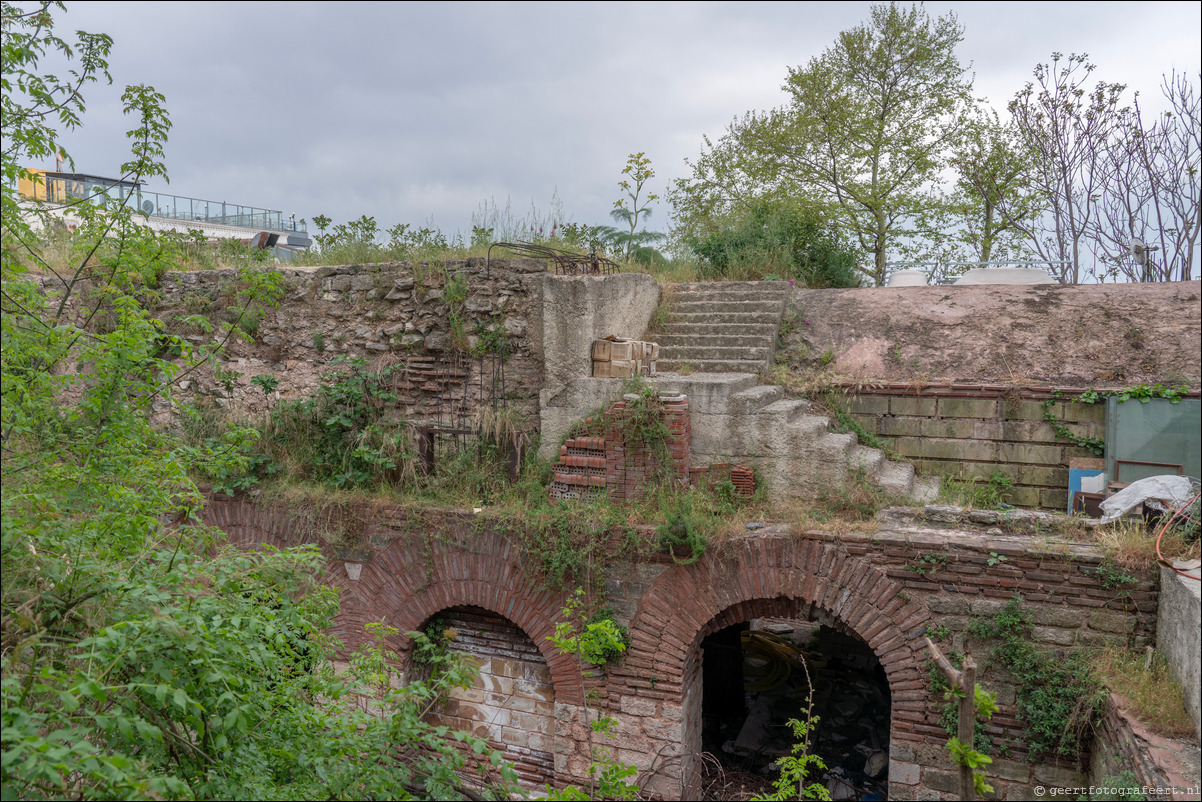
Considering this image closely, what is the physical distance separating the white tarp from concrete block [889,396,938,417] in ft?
5.08

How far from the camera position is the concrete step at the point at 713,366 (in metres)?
6.84

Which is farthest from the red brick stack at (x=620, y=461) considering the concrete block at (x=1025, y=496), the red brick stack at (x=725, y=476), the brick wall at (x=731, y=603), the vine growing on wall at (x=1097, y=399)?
the vine growing on wall at (x=1097, y=399)

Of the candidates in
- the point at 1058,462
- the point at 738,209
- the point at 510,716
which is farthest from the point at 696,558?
the point at 738,209

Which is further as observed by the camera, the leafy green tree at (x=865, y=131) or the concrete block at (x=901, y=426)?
the leafy green tree at (x=865, y=131)

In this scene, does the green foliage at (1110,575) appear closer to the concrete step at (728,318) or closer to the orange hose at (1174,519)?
the orange hose at (1174,519)

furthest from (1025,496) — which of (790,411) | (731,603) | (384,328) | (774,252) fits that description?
(384,328)

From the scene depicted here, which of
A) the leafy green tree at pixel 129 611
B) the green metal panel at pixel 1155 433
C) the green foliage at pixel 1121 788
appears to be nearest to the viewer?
the leafy green tree at pixel 129 611

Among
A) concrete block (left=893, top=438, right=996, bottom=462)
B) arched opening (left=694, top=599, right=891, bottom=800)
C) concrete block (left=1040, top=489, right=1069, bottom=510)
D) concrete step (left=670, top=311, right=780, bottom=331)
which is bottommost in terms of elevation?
arched opening (left=694, top=599, right=891, bottom=800)

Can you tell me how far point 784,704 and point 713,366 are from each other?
379cm

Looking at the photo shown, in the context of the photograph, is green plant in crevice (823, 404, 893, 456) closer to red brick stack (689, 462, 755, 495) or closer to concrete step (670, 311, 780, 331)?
red brick stack (689, 462, 755, 495)

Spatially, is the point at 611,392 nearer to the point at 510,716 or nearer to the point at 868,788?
the point at 510,716

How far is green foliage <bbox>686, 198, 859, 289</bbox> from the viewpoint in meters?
8.96

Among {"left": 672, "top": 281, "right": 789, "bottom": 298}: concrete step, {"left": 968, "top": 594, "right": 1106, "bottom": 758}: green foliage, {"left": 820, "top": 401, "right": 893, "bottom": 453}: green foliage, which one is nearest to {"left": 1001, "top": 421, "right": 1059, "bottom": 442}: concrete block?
{"left": 820, "top": 401, "right": 893, "bottom": 453}: green foliage

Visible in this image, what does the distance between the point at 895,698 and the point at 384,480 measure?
437cm
